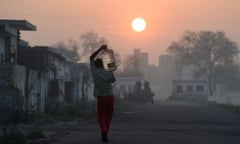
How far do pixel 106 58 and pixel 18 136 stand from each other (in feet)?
7.95

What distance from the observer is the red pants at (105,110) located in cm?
1190

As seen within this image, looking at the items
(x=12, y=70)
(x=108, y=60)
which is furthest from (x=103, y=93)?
(x=12, y=70)

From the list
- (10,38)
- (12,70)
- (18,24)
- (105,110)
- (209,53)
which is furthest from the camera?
(209,53)

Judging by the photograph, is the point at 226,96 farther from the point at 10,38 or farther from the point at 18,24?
the point at 10,38

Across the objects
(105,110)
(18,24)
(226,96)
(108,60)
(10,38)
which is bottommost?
(226,96)

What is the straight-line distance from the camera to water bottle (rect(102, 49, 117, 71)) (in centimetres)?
1205

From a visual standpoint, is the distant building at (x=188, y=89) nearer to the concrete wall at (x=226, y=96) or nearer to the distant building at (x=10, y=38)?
the concrete wall at (x=226, y=96)

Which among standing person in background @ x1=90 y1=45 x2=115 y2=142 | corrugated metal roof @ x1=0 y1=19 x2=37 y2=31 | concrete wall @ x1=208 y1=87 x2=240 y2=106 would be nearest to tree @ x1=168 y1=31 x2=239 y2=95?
concrete wall @ x1=208 y1=87 x2=240 y2=106

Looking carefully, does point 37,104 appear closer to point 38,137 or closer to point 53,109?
point 53,109

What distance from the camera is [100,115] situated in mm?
11914

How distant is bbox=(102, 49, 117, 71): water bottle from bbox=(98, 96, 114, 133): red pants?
2.10 feet

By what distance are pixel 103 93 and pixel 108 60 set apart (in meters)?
0.70

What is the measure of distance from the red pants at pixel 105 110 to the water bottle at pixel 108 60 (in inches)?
25.2

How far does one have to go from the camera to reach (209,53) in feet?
353
